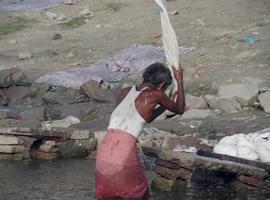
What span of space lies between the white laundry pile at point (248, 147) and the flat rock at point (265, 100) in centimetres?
243

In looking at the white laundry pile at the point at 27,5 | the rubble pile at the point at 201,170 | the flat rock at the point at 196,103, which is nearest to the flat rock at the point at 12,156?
the rubble pile at the point at 201,170

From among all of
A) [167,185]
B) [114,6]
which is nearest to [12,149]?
[167,185]

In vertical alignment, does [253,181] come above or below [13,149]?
above

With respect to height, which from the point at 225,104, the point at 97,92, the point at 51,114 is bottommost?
the point at 97,92

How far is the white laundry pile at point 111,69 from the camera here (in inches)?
601

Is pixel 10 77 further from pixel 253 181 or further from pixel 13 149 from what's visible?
pixel 253 181

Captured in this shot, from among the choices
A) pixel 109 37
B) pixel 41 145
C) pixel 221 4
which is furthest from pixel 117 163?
pixel 221 4

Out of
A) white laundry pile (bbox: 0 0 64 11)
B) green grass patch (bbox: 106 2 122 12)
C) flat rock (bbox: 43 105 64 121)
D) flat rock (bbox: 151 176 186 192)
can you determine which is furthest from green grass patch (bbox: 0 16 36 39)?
flat rock (bbox: 151 176 186 192)

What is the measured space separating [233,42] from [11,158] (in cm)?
703

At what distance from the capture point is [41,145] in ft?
35.5

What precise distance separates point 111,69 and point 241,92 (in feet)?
11.8

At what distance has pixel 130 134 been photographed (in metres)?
7.78

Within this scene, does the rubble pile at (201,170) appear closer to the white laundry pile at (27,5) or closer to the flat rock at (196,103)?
the flat rock at (196,103)

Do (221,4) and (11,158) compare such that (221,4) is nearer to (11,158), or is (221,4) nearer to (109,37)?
(109,37)
